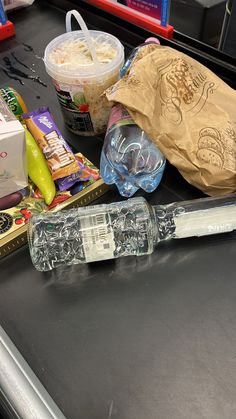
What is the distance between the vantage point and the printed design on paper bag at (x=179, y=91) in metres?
0.67

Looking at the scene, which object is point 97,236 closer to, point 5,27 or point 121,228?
point 121,228

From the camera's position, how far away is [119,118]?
701 mm

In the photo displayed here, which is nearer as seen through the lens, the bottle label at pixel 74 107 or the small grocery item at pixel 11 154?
the small grocery item at pixel 11 154

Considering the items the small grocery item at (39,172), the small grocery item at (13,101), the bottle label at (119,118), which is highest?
the bottle label at (119,118)

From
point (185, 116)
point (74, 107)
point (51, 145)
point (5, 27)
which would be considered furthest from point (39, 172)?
point (5, 27)

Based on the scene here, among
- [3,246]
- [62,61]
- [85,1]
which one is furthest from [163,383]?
[85,1]

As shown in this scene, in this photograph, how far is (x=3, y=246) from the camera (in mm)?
631

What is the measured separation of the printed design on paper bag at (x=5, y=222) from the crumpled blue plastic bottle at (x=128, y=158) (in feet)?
0.62

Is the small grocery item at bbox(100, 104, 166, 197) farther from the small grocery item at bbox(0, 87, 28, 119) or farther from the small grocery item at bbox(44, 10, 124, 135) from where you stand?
the small grocery item at bbox(0, 87, 28, 119)

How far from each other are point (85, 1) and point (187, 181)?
732mm

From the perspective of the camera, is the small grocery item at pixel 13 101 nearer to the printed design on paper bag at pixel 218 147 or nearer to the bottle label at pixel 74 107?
the bottle label at pixel 74 107

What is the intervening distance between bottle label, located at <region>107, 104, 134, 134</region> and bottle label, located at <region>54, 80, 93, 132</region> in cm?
7

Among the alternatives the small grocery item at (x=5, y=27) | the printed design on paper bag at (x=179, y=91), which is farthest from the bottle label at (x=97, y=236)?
the small grocery item at (x=5, y=27)

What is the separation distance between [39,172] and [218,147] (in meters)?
0.33
